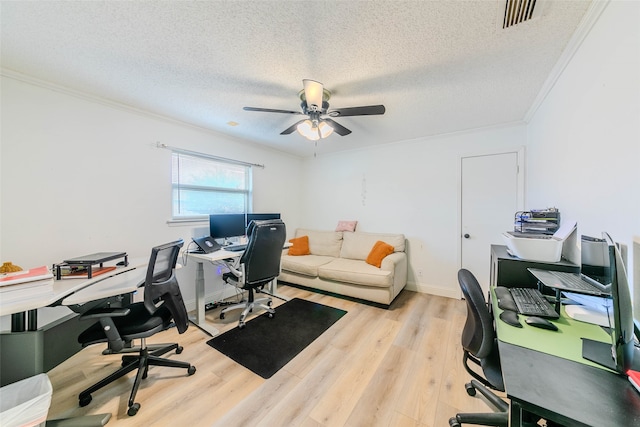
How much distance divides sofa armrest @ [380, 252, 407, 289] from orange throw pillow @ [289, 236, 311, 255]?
5.03 ft

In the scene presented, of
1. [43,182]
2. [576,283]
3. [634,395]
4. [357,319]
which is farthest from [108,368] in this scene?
[576,283]

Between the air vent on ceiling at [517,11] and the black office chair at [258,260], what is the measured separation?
8.06 ft

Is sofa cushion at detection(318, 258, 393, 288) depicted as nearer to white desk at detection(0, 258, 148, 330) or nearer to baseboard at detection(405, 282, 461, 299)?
baseboard at detection(405, 282, 461, 299)

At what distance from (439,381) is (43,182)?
378 cm

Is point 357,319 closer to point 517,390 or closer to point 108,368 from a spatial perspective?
point 517,390

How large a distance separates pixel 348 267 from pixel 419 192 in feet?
5.45

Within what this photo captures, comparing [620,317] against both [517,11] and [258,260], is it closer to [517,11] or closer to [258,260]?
[517,11]

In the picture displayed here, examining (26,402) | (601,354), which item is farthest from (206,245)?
(601,354)

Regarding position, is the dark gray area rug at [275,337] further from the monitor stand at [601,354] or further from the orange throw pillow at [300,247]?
the monitor stand at [601,354]

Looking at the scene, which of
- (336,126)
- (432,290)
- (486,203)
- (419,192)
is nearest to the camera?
(336,126)

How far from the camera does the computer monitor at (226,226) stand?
10.0ft

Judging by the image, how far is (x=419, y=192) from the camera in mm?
3598

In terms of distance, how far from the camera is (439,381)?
1755mm

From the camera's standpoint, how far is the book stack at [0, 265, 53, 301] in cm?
127
